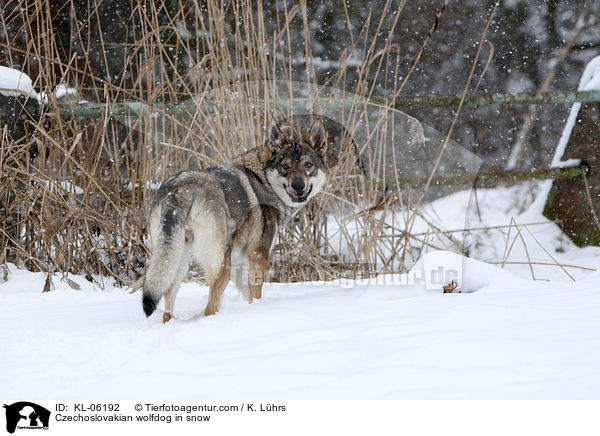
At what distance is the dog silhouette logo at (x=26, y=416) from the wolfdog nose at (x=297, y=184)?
1.72m

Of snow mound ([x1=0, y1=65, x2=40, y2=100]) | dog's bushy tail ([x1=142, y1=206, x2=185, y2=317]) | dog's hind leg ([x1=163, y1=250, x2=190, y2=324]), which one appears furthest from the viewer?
snow mound ([x1=0, y1=65, x2=40, y2=100])

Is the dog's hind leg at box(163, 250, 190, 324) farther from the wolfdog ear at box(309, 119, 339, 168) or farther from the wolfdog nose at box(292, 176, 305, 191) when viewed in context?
the wolfdog ear at box(309, 119, 339, 168)

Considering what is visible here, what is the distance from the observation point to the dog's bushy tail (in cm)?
190

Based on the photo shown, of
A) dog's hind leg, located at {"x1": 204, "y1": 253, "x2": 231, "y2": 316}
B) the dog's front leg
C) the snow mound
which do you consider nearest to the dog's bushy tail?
dog's hind leg, located at {"x1": 204, "y1": 253, "x2": 231, "y2": 316}

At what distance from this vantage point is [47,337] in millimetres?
1846

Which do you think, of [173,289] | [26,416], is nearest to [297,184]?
[173,289]

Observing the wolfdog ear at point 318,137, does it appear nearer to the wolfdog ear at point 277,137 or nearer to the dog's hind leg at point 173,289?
the wolfdog ear at point 277,137

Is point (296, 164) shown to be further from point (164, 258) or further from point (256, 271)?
point (164, 258)

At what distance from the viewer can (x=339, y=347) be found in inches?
58.6

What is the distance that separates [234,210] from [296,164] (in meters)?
0.53

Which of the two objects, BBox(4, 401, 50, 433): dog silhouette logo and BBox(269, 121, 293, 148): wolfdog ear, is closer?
BBox(4, 401, 50, 433): dog silhouette logo

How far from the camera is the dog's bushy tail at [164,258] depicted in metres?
1.90

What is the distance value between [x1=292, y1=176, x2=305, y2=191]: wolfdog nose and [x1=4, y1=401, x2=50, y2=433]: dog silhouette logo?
5.64ft

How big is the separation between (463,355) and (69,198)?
8.55ft
